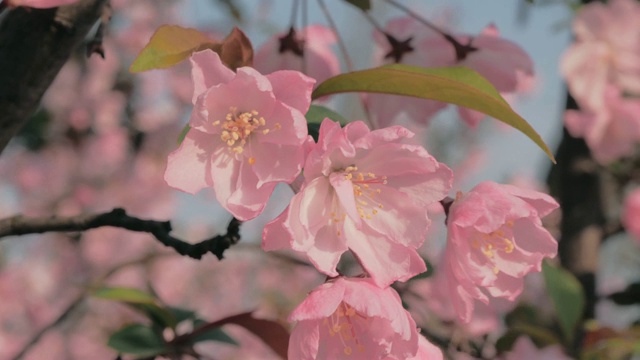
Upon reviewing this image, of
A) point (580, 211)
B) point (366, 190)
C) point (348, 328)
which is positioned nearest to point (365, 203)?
point (366, 190)

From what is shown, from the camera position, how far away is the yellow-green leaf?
27.1 inches

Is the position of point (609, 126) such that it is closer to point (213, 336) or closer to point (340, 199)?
point (213, 336)

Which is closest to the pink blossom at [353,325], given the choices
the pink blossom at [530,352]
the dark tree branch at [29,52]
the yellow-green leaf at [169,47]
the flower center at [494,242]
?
the flower center at [494,242]

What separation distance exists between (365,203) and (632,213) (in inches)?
69.0

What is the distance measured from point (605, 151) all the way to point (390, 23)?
45.2 inches

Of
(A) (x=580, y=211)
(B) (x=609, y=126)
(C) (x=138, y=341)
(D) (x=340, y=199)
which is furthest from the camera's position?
(B) (x=609, y=126)

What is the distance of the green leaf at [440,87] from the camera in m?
0.65

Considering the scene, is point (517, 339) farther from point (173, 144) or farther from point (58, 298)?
point (58, 298)

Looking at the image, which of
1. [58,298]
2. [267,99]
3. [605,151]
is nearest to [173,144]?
[58,298]

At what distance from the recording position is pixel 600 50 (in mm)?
2088

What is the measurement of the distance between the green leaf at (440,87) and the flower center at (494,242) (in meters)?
0.13

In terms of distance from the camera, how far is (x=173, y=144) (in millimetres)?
3326

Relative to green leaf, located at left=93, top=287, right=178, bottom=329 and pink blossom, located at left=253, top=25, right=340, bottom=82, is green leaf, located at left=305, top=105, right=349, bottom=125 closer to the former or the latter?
pink blossom, located at left=253, top=25, right=340, bottom=82

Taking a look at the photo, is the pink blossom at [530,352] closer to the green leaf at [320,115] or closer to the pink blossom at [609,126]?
the green leaf at [320,115]
